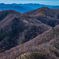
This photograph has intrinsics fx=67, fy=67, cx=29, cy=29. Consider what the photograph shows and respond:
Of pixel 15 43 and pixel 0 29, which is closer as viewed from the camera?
pixel 15 43

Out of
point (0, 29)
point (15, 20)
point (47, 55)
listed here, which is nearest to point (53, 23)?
point (15, 20)

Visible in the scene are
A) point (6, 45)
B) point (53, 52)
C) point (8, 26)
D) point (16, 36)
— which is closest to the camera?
point (53, 52)

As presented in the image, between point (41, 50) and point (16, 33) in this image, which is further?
point (16, 33)

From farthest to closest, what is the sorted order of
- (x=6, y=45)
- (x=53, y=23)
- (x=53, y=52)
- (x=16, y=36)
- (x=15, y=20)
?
1. (x=53, y=23)
2. (x=15, y=20)
3. (x=16, y=36)
4. (x=6, y=45)
5. (x=53, y=52)

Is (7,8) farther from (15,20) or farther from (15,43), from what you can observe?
(15,43)

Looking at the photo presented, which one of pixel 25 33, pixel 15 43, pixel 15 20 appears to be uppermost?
pixel 15 20

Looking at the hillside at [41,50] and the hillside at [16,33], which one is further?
the hillside at [16,33]

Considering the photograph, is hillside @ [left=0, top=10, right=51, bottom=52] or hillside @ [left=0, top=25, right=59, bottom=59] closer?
hillside @ [left=0, top=25, right=59, bottom=59]

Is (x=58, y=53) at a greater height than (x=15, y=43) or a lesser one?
greater

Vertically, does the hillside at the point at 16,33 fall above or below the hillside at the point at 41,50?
below

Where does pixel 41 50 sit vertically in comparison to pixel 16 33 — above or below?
above

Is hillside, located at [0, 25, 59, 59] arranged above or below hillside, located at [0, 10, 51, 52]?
above
